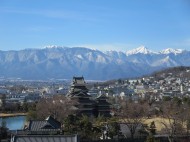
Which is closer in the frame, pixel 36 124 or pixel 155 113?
pixel 36 124

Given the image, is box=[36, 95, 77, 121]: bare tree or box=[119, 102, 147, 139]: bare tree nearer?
box=[119, 102, 147, 139]: bare tree

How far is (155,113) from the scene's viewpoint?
35.0 meters

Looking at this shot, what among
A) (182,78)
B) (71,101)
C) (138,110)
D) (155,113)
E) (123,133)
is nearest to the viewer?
(123,133)

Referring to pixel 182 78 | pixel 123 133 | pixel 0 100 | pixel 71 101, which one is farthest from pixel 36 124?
pixel 182 78

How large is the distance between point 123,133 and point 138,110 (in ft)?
16.9

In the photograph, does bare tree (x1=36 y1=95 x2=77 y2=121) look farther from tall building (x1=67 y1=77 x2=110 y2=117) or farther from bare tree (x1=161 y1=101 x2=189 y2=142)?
bare tree (x1=161 y1=101 x2=189 y2=142)

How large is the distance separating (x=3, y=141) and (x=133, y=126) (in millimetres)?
6869

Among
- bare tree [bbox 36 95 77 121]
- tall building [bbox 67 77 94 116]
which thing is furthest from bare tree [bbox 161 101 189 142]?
tall building [bbox 67 77 94 116]

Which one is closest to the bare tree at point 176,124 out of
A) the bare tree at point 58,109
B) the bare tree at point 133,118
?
the bare tree at point 133,118

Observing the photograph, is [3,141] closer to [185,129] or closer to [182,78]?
[185,129]

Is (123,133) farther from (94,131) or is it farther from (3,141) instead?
(3,141)

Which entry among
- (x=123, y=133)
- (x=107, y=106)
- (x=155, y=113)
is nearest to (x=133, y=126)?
(x=123, y=133)

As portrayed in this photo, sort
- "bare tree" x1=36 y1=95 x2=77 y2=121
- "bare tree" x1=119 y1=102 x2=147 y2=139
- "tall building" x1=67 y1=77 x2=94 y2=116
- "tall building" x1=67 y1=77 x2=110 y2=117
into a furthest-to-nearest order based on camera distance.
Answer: "tall building" x1=67 y1=77 x2=110 y2=117
"tall building" x1=67 y1=77 x2=94 y2=116
"bare tree" x1=36 y1=95 x2=77 y2=121
"bare tree" x1=119 y1=102 x2=147 y2=139

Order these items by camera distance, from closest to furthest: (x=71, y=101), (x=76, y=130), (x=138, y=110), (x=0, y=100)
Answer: (x=76, y=130)
(x=138, y=110)
(x=71, y=101)
(x=0, y=100)
